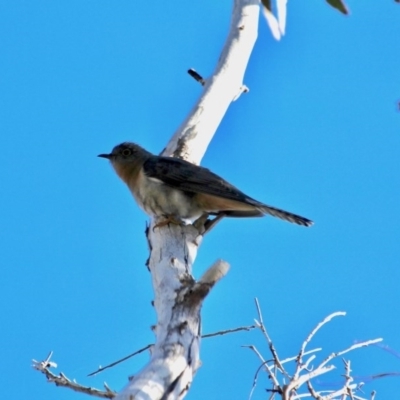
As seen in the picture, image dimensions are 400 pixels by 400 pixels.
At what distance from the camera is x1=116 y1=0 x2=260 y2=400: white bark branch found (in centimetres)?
382

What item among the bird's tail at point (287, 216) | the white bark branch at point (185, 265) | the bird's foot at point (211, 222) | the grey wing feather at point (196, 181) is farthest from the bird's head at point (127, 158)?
the bird's tail at point (287, 216)

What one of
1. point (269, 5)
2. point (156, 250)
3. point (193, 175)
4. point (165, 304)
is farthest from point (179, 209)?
point (269, 5)

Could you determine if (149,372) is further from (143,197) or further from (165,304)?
(143,197)

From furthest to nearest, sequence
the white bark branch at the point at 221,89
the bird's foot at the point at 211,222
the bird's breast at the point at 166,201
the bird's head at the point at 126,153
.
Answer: the bird's head at the point at 126,153 < the white bark branch at the point at 221,89 < the bird's breast at the point at 166,201 < the bird's foot at the point at 211,222

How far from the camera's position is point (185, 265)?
534 cm

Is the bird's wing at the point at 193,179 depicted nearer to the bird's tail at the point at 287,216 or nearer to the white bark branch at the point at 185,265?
the white bark branch at the point at 185,265

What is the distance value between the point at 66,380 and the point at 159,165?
2.68m

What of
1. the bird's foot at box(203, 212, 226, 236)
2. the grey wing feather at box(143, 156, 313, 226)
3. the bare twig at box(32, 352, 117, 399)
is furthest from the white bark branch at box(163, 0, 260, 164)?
the bare twig at box(32, 352, 117, 399)

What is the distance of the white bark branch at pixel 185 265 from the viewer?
3.82 meters

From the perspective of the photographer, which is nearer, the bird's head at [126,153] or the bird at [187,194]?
the bird at [187,194]

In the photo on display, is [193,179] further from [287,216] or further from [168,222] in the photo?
[287,216]

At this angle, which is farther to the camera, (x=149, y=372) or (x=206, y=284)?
(x=206, y=284)

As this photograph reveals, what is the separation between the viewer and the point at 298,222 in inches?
235

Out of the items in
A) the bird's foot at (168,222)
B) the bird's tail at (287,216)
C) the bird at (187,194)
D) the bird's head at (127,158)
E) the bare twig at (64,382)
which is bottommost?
the bare twig at (64,382)
